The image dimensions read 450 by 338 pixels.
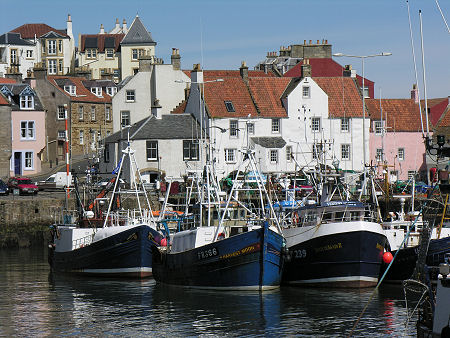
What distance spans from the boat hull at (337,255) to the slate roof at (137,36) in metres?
104

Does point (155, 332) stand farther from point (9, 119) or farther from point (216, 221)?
point (9, 119)

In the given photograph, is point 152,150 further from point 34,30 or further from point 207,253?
point 34,30

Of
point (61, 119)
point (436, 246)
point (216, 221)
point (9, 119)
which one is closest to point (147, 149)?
point (9, 119)

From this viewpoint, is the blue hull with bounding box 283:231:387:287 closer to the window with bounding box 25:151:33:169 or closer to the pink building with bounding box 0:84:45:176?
the pink building with bounding box 0:84:45:176

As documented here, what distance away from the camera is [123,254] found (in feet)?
151

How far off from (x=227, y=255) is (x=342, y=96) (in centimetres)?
4796

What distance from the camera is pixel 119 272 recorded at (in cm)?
4631

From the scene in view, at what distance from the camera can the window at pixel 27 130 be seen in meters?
87.4

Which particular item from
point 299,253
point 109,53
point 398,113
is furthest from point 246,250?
point 109,53

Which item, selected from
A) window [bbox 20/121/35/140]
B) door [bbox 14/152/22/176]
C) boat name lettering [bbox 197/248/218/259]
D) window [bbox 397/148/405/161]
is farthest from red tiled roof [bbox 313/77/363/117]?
boat name lettering [bbox 197/248/218/259]

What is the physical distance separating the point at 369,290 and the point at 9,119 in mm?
50233

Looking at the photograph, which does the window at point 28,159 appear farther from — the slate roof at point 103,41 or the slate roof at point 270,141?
the slate roof at point 103,41

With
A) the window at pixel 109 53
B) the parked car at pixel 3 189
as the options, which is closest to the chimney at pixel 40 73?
the parked car at pixel 3 189

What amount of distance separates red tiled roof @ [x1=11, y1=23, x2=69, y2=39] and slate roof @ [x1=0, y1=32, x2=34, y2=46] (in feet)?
6.98
